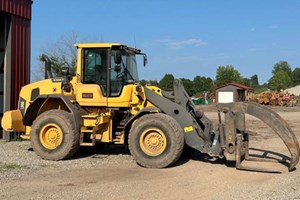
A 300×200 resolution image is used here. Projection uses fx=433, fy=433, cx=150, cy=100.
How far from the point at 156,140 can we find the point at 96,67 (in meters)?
2.59

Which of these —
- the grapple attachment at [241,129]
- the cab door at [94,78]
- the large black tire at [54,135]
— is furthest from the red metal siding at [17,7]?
the grapple attachment at [241,129]

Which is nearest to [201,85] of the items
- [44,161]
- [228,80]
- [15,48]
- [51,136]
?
[228,80]

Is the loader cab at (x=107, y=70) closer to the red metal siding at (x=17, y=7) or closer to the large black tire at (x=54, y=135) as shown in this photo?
the large black tire at (x=54, y=135)

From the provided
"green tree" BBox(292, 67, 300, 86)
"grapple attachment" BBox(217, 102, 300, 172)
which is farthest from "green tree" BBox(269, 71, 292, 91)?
"grapple attachment" BBox(217, 102, 300, 172)

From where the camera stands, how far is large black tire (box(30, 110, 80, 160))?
1064 centimetres

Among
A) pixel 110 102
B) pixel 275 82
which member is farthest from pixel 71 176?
pixel 275 82

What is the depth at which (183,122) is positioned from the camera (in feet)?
33.0

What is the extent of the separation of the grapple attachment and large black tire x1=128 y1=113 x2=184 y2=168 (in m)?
1.02

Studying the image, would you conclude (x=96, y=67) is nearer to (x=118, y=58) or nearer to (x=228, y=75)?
(x=118, y=58)

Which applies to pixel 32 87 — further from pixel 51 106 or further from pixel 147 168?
pixel 147 168

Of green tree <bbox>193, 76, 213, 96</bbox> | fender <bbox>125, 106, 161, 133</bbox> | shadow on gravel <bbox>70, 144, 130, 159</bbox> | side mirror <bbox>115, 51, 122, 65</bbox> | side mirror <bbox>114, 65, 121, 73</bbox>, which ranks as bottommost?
shadow on gravel <bbox>70, 144, 130, 159</bbox>

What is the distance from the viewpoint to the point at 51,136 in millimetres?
10906

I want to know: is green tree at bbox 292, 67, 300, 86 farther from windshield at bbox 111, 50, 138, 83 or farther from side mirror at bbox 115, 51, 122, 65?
side mirror at bbox 115, 51, 122, 65

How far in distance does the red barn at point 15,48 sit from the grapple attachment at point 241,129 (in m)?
7.85
